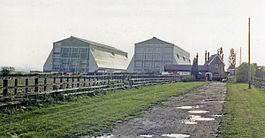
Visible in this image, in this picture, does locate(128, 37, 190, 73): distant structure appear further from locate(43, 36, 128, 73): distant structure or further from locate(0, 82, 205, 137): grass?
locate(0, 82, 205, 137): grass

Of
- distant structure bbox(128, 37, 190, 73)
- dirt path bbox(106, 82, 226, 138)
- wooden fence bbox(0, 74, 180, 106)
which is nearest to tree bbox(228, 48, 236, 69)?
distant structure bbox(128, 37, 190, 73)

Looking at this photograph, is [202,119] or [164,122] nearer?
[164,122]

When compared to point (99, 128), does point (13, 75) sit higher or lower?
higher

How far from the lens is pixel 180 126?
45.8 ft

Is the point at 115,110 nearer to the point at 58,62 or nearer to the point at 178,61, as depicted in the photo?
the point at 58,62

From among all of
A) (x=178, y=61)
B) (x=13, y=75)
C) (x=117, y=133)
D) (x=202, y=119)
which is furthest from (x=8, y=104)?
(x=178, y=61)

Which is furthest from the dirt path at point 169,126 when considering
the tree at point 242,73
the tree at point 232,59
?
the tree at point 232,59

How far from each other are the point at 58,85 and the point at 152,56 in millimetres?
93742

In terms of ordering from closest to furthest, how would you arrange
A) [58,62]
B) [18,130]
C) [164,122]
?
[18,130] → [164,122] → [58,62]

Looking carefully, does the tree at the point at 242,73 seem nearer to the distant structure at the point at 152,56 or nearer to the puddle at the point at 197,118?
the distant structure at the point at 152,56

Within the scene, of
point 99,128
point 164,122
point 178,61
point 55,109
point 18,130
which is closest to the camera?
point 18,130

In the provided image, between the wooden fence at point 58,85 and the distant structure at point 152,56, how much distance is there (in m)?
65.4

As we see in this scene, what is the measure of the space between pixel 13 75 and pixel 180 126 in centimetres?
709

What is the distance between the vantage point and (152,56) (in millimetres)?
115375
